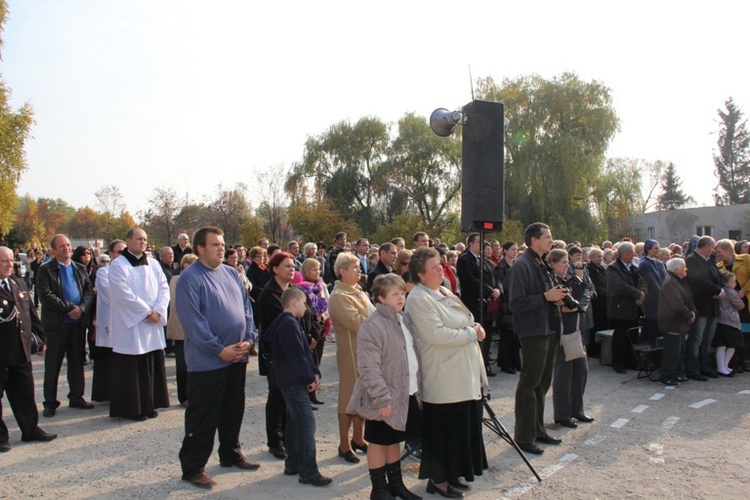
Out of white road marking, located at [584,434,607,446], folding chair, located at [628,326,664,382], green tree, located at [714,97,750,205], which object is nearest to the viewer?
white road marking, located at [584,434,607,446]

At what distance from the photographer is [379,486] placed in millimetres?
4203

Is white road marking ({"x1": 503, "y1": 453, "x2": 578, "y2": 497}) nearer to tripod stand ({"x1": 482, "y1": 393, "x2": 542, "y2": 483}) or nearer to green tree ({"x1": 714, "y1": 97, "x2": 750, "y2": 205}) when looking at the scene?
tripod stand ({"x1": 482, "y1": 393, "x2": 542, "y2": 483})

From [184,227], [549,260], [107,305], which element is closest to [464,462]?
[549,260]

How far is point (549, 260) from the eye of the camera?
20.7ft

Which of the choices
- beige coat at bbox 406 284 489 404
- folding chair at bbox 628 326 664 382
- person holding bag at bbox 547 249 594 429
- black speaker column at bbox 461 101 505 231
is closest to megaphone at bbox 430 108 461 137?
black speaker column at bbox 461 101 505 231

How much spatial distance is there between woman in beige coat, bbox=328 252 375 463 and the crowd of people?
0.01 m

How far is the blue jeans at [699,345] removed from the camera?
8789 millimetres

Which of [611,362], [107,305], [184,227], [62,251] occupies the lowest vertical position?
[611,362]

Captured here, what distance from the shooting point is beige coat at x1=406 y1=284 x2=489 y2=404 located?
14.3 ft

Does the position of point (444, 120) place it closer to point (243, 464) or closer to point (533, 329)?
point (533, 329)

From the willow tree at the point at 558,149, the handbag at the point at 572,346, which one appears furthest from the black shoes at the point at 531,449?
the willow tree at the point at 558,149

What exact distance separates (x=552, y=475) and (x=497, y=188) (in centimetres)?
283

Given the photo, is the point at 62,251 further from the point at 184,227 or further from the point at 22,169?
the point at 184,227

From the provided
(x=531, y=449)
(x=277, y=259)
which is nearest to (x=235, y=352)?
(x=277, y=259)
